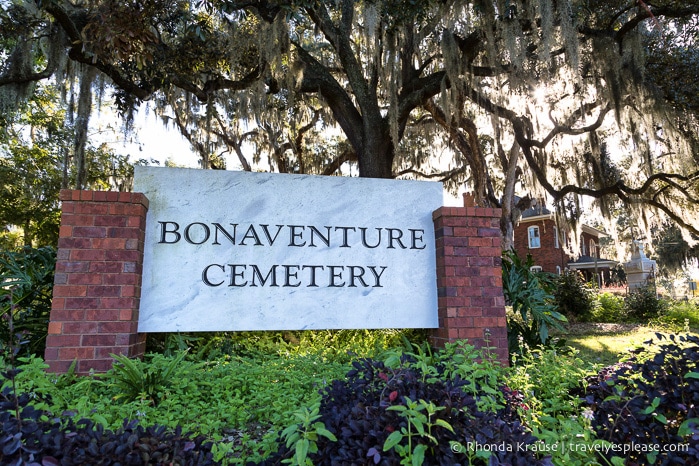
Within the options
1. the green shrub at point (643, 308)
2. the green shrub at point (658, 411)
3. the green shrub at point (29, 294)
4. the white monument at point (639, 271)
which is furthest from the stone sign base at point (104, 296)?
the white monument at point (639, 271)

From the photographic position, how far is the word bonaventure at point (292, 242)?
12.4 ft

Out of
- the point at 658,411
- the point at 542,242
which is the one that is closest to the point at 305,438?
the point at 658,411

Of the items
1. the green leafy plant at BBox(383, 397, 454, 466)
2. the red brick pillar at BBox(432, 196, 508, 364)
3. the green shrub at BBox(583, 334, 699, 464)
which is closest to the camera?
the green leafy plant at BBox(383, 397, 454, 466)

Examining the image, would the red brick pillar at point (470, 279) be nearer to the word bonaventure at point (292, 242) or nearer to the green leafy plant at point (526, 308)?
the word bonaventure at point (292, 242)

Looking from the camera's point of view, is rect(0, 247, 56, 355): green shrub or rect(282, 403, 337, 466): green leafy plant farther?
rect(0, 247, 56, 355): green shrub

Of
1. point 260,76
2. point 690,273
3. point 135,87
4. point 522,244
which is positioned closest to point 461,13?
point 260,76

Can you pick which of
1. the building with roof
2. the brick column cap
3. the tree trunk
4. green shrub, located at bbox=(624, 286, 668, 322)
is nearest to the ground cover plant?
the brick column cap

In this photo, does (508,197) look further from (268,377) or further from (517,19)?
(268,377)

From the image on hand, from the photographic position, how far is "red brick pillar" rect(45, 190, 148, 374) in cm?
326

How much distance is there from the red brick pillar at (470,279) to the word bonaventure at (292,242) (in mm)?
324

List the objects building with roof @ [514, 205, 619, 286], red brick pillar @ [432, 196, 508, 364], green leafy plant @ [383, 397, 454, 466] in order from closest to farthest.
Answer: green leafy plant @ [383, 397, 454, 466], red brick pillar @ [432, 196, 508, 364], building with roof @ [514, 205, 619, 286]

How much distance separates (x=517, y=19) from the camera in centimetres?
641

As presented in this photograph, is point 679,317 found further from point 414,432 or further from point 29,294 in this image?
point 29,294

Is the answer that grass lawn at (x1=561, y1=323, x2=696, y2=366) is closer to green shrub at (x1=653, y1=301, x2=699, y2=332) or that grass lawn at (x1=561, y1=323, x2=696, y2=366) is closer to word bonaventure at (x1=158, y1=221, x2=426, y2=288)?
green shrub at (x1=653, y1=301, x2=699, y2=332)
